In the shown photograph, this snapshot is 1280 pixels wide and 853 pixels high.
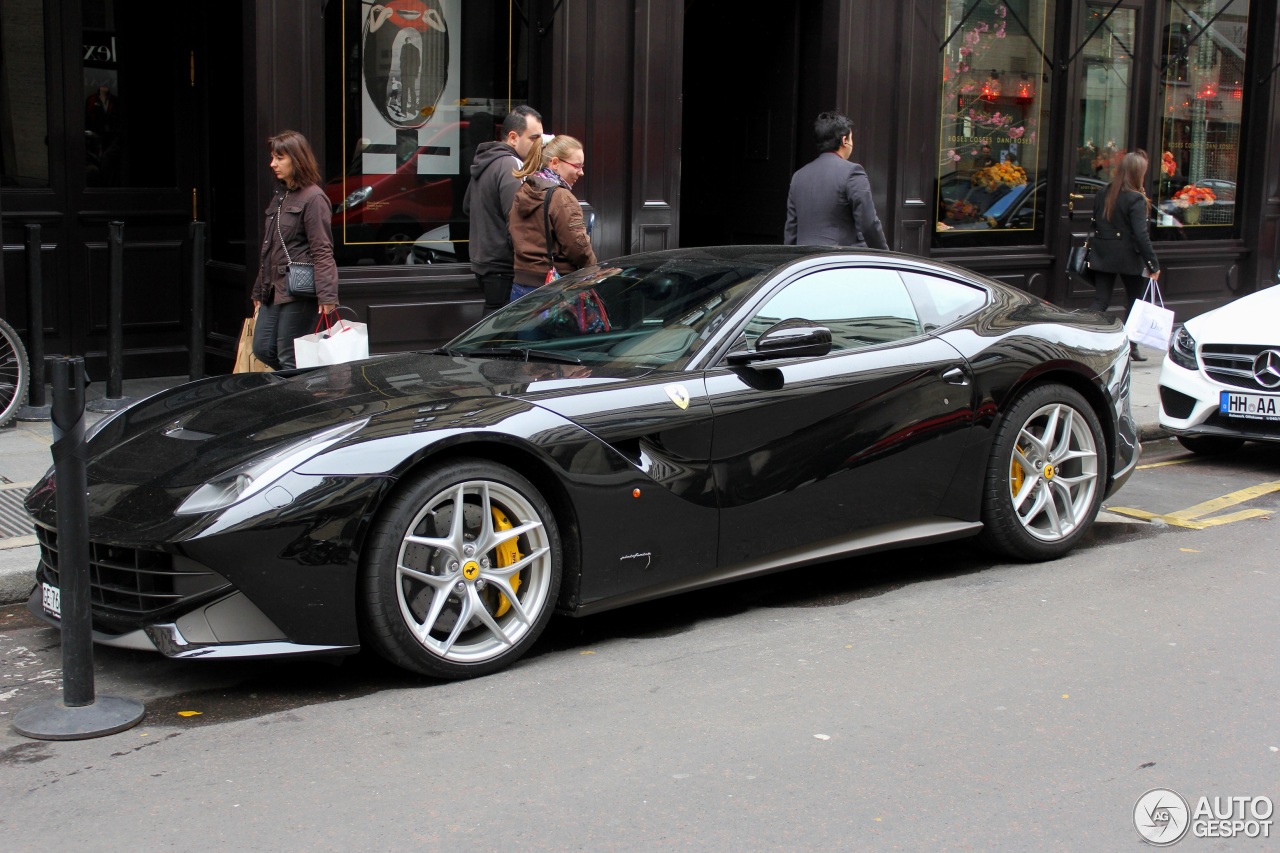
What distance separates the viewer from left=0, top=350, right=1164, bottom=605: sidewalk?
551 centimetres

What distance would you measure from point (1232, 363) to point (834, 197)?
8.40ft

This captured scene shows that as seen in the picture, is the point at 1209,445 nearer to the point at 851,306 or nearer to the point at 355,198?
the point at 851,306

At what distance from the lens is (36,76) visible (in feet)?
31.7

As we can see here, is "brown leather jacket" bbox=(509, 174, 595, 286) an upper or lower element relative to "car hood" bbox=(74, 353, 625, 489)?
upper

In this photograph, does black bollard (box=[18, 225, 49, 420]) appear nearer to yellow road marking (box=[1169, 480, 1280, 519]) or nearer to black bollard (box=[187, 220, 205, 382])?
black bollard (box=[187, 220, 205, 382])

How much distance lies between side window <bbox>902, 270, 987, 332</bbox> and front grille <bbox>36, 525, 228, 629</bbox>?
310 cm

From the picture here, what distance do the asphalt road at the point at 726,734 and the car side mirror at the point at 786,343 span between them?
1.00 meters

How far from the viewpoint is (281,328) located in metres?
8.09

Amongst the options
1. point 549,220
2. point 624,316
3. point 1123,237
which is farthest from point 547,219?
point 1123,237

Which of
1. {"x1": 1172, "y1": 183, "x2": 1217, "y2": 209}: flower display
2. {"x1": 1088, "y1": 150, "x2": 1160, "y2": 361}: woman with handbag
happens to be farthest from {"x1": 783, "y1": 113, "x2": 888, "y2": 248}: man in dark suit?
{"x1": 1172, "y1": 183, "x2": 1217, "y2": 209}: flower display

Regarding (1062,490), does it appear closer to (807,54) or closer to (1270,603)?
(1270,603)

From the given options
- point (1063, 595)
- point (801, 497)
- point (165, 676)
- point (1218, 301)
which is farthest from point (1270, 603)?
point (1218, 301)

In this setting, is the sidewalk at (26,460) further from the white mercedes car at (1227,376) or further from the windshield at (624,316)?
the windshield at (624,316)

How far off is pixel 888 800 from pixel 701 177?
10007mm
